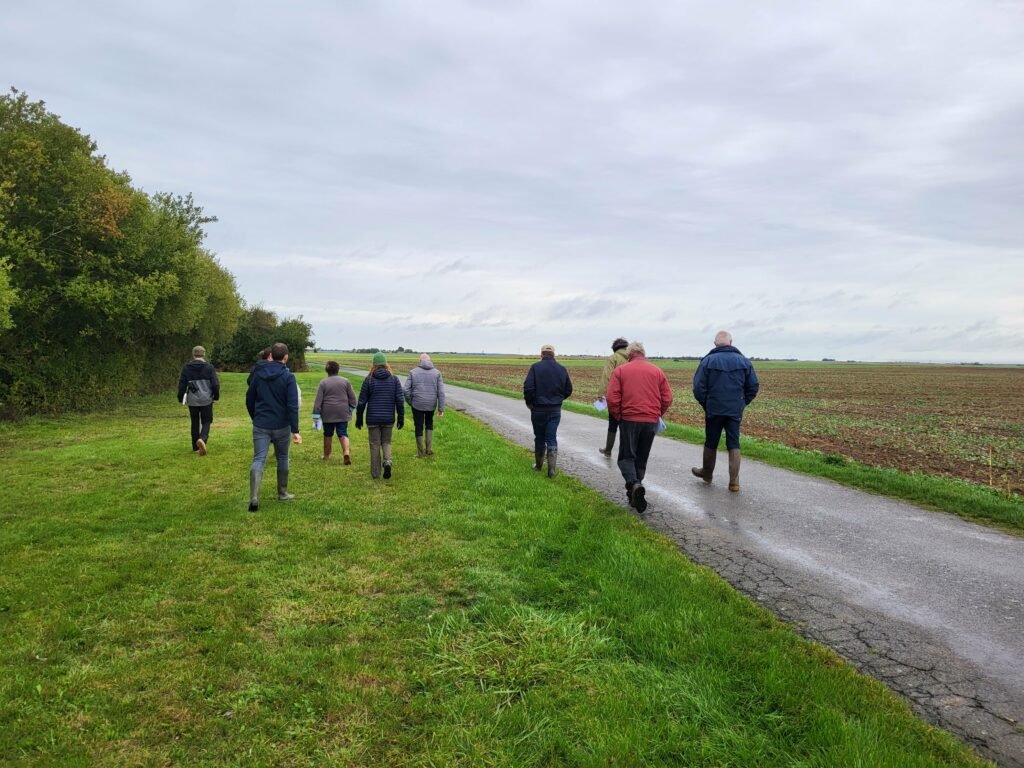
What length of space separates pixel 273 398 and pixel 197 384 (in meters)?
5.00

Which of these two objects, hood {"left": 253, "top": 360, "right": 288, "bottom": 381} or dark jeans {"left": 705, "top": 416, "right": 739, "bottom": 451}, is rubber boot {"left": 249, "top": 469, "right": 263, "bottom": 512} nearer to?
hood {"left": 253, "top": 360, "right": 288, "bottom": 381}

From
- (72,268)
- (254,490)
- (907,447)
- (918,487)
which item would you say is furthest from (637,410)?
(72,268)

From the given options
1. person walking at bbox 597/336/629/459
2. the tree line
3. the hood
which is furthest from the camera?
the tree line

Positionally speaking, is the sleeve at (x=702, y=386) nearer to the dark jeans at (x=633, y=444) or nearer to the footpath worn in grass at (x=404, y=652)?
the dark jeans at (x=633, y=444)

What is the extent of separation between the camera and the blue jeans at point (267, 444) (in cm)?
789

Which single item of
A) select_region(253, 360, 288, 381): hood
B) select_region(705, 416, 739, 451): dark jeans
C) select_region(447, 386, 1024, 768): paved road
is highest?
select_region(253, 360, 288, 381): hood

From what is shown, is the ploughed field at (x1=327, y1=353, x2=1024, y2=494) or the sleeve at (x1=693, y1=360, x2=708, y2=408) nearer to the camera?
the sleeve at (x1=693, y1=360, x2=708, y2=408)

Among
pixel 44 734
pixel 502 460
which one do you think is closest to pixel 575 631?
pixel 44 734

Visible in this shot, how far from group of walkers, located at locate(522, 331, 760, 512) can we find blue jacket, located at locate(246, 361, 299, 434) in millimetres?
3815

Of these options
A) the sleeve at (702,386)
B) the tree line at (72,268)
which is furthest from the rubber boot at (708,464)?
the tree line at (72,268)

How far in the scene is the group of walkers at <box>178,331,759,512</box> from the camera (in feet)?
26.2

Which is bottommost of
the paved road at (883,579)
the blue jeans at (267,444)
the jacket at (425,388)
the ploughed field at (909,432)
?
the paved road at (883,579)

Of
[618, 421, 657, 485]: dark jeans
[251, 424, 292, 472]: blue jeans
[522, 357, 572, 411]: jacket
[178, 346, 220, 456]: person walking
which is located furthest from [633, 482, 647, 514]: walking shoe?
[178, 346, 220, 456]: person walking

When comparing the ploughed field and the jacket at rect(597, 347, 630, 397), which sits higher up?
the jacket at rect(597, 347, 630, 397)
